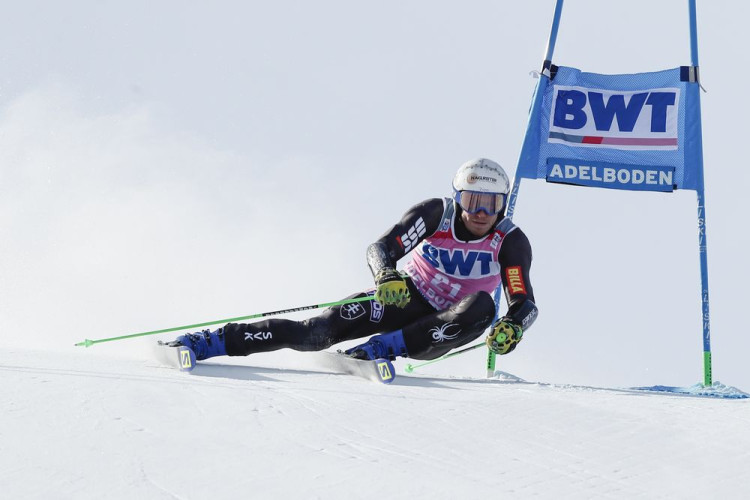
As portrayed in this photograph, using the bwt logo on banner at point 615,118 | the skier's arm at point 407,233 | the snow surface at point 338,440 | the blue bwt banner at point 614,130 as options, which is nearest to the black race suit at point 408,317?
the skier's arm at point 407,233

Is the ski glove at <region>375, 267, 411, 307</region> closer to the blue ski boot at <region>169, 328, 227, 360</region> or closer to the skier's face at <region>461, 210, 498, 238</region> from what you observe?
the skier's face at <region>461, 210, 498, 238</region>

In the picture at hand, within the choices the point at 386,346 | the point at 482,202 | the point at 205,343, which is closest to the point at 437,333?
the point at 386,346

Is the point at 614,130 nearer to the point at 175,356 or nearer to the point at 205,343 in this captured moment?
the point at 205,343

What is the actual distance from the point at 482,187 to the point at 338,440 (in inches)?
108

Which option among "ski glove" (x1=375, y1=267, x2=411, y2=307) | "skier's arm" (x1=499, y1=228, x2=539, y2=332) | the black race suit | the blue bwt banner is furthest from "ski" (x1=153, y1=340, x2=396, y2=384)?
the blue bwt banner

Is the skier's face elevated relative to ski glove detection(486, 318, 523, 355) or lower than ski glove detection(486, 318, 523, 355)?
elevated

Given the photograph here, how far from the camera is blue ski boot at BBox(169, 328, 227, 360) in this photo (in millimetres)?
5422

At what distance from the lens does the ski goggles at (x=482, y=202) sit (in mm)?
5781

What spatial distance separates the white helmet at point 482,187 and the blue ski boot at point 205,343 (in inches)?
68.4

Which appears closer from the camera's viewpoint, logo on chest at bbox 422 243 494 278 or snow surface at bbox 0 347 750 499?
snow surface at bbox 0 347 750 499

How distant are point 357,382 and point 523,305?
4.00ft

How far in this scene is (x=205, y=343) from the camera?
5.49 meters

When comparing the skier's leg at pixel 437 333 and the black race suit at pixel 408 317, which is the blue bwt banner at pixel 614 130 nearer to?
the black race suit at pixel 408 317

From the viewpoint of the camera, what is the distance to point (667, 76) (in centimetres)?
764
